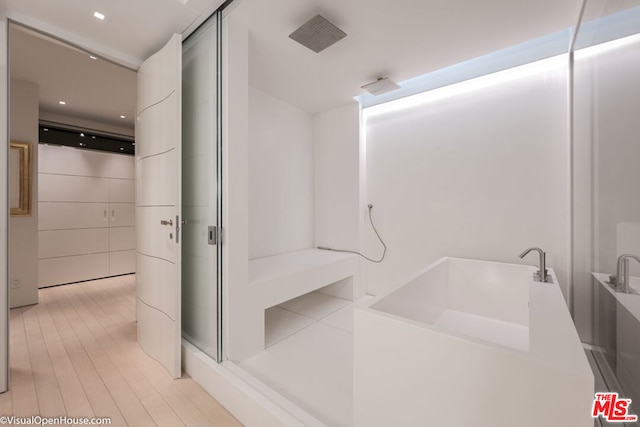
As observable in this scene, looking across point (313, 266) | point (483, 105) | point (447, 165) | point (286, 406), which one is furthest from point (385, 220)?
point (286, 406)

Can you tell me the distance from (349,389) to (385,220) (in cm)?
197

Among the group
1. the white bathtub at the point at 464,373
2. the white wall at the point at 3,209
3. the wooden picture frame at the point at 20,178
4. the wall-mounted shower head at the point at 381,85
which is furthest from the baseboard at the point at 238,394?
the wooden picture frame at the point at 20,178

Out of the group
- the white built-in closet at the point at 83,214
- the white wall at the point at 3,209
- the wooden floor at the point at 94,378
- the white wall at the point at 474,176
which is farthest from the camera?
the white built-in closet at the point at 83,214

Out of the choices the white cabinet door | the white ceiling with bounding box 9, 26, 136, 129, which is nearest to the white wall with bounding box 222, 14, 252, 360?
the white cabinet door

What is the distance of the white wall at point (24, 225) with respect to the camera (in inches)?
125

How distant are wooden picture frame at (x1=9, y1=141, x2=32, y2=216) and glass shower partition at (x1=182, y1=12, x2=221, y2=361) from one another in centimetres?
276

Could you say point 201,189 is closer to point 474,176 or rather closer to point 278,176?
point 278,176

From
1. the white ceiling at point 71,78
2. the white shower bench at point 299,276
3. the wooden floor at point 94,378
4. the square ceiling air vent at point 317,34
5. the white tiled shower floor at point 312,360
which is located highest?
the white ceiling at point 71,78

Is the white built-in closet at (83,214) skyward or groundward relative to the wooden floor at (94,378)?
skyward

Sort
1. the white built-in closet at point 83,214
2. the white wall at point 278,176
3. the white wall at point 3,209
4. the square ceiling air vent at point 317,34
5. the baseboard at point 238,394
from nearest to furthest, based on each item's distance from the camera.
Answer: the baseboard at point 238,394, the white wall at point 3,209, the square ceiling air vent at point 317,34, the white wall at point 278,176, the white built-in closet at point 83,214

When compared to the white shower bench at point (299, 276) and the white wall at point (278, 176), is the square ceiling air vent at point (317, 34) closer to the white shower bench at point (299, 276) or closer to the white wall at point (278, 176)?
the white wall at point (278, 176)

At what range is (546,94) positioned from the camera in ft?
7.47

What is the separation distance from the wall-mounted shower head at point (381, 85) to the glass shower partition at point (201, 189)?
152 cm

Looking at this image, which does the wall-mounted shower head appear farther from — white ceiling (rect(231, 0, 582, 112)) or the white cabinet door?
the white cabinet door
